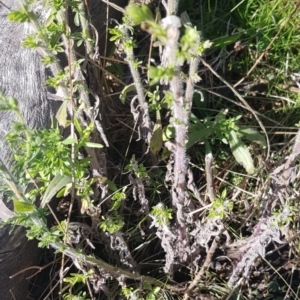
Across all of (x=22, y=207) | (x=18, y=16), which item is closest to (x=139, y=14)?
(x=18, y=16)

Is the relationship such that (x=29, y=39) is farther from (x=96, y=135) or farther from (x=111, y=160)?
(x=111, y=160)

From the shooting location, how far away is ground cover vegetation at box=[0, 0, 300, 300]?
148 cm

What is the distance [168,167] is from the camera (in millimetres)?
1820

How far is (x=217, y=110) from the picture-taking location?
2.19 m

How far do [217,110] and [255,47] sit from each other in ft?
1.40

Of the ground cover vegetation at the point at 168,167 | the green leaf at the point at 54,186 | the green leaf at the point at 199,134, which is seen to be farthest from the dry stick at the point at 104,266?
the green leaf at the point at 199,134

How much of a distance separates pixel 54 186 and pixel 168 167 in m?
0.47

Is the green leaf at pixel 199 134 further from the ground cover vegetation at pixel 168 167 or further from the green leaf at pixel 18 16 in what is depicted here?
the green leaf at pixel 18 16

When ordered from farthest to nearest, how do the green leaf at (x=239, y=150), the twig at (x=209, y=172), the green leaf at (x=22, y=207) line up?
the green leaf at (x=239, y=150) → the twig at (x=209, y=172) → the green leaf at (x=22, y=207)

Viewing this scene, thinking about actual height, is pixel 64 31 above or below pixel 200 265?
above

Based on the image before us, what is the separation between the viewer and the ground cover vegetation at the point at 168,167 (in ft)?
4.87

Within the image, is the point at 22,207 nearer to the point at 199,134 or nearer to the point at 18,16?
the point at 18,16

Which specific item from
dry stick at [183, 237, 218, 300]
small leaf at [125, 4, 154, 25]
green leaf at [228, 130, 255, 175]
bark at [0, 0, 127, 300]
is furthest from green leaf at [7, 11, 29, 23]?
dry stick at [183, 237, 218, 300]

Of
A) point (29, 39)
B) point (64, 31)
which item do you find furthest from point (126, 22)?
point (29, 39)
